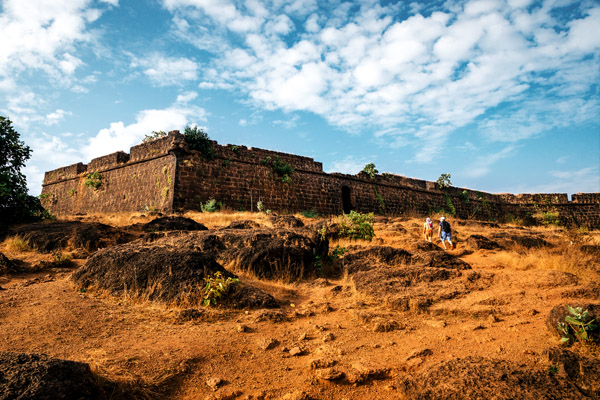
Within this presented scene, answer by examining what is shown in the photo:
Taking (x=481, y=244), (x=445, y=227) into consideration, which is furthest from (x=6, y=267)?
(x=481, y=244)

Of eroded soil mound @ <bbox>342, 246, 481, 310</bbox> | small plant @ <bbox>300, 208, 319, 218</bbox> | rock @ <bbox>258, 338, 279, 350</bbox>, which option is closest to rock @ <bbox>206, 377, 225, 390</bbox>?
rock @ <bbox>258, 338, 279, 350</bbox>

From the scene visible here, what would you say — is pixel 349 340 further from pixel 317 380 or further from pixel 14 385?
pixel 14 385

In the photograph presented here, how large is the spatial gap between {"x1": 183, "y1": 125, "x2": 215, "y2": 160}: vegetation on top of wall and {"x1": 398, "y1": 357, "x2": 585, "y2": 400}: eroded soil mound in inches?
578

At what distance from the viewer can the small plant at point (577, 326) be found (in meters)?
3.63

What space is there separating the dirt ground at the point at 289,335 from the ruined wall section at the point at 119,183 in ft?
32.1

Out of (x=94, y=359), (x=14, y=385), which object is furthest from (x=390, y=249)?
(x=14, y=385)

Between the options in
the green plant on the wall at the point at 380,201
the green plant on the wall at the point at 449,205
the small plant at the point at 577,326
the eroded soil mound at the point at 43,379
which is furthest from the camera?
the green plant on the wall at the point at 449,205

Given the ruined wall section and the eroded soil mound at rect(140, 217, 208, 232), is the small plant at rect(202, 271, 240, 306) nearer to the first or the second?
the eroded soil mound at rect(140, 217, 208, 232)

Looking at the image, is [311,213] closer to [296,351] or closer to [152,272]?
[152,272]

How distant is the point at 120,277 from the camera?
18.2 feet

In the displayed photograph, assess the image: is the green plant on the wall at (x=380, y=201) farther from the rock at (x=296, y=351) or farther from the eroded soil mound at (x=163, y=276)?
the rock at (x=296, y=351)

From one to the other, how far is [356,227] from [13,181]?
35.9 feet

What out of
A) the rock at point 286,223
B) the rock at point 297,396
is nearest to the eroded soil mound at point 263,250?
the rock at point 286,223

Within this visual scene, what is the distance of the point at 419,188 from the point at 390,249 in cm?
1768
